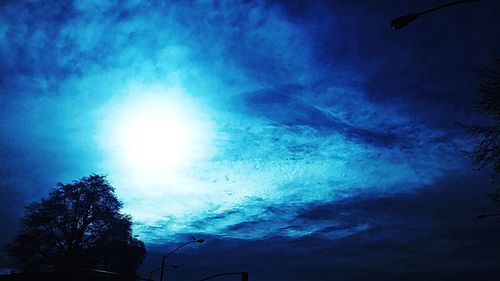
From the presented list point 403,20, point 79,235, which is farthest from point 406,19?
point 79,235

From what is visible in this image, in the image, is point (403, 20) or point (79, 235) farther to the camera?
point (79, 235)

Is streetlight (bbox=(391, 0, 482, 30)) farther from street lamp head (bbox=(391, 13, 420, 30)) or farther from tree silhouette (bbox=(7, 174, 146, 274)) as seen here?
tree silhouette (bbox=(7, 174, 146, 274))

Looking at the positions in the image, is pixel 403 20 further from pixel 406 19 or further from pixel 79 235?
pixel 79 235

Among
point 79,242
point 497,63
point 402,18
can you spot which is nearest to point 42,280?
point 79,242

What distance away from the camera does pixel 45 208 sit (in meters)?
39.9

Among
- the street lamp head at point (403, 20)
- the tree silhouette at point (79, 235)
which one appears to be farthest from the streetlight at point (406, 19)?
the tree silhouette at point (79, 235)

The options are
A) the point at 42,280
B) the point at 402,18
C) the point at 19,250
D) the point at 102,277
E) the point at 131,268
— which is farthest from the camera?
the point at 131,268

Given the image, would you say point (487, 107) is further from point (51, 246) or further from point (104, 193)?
point (51, 246)

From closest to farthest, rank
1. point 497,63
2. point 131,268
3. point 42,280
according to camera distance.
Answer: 1. point 497,63
2. point 42,280
3. point 131,268

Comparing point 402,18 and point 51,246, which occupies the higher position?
point 402,18

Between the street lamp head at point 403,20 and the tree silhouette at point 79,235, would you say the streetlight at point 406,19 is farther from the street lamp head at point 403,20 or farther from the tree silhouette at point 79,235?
the tree silhouette at point 79,235

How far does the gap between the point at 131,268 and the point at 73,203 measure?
10.3 meters

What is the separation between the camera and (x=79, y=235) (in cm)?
4025

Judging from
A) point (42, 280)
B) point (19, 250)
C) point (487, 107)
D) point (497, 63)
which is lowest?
point (42, 280)
